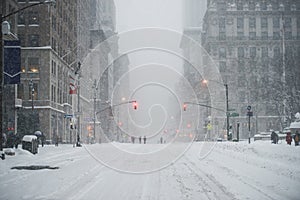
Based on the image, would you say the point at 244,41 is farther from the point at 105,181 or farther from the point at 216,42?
the point at 105,181

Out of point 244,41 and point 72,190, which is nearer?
point 72,190

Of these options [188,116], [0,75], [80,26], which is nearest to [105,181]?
[0,75]

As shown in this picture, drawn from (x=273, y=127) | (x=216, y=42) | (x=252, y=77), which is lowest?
(x=273, y=127)

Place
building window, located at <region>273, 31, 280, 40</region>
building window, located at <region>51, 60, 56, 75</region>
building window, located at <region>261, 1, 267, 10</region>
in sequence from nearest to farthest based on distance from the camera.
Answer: building window, located at <region>51, 60, 56, 75</region> < building window, located at <region>273, 31, 280, 40</region> < building window, located at <region>261, 1, 267, 10</region>

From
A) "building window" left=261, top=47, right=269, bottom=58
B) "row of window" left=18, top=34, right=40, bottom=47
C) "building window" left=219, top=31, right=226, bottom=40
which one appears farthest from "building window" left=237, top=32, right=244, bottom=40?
"row of window" left=18, top=34, right=40, bottom=47

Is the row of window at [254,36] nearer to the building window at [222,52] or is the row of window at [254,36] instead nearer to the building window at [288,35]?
the building window at [222,52]

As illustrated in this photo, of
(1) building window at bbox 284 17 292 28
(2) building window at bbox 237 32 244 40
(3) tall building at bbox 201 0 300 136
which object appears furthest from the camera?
(2) building window at bbox 237 32 244 40

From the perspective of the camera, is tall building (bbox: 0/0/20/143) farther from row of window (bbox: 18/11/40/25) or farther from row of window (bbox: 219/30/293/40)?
row of window (bbox: 219/30/293/40)

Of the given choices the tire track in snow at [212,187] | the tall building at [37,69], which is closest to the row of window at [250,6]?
the tall building at [37,69]

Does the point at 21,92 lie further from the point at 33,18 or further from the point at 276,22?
the point at 276,22

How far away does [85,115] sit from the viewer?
8788cm

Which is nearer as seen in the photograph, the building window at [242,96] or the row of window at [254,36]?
the building window at [242,96]

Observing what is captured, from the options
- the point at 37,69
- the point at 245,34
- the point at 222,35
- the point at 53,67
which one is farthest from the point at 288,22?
the point at 37,69

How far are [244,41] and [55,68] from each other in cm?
5680
